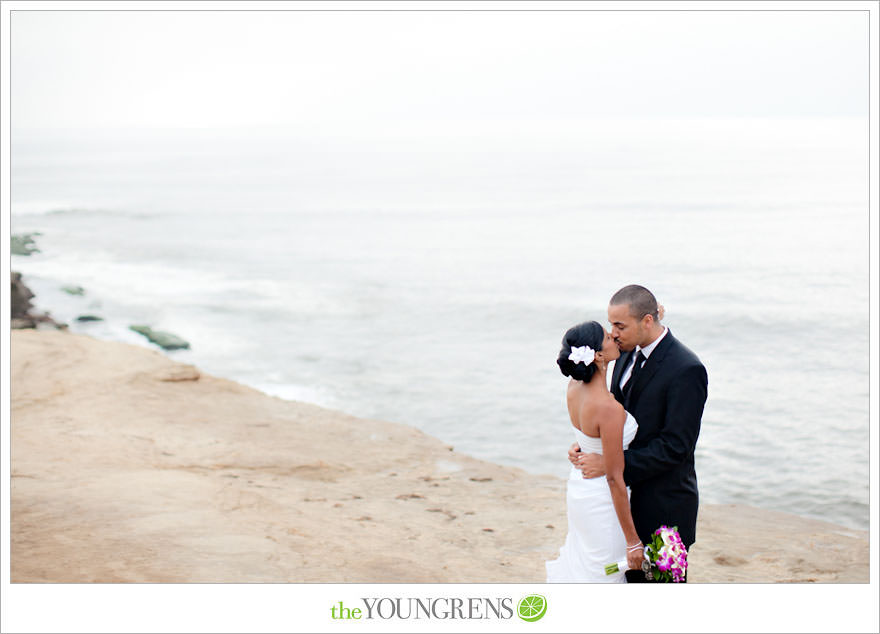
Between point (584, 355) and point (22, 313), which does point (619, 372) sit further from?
point (22, 313)

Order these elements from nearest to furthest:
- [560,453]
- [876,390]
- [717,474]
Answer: [876,390], [717,474], [560,453]

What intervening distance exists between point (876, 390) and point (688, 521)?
89.8 inches

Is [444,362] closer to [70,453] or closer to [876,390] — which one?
[70,453]

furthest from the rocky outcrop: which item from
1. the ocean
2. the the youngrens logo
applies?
the the youngrens logo

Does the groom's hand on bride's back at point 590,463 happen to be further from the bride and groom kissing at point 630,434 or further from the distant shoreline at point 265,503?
the distant shoreline at point 265,503

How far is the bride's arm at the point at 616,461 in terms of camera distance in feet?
12.2

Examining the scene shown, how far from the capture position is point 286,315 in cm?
2533

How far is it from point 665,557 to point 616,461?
485mm

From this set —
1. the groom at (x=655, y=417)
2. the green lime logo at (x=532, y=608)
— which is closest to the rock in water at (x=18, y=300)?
the green lime logo at (x=532, y=608)

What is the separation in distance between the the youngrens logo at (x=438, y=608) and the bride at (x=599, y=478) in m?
0.56

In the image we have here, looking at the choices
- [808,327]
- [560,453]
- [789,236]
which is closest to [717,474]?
[560,453]

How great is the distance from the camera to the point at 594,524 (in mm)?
3965

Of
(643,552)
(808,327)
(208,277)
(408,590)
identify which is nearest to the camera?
(643,552)

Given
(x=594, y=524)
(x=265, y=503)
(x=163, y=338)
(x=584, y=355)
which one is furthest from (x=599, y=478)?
(x=163, y=338)
